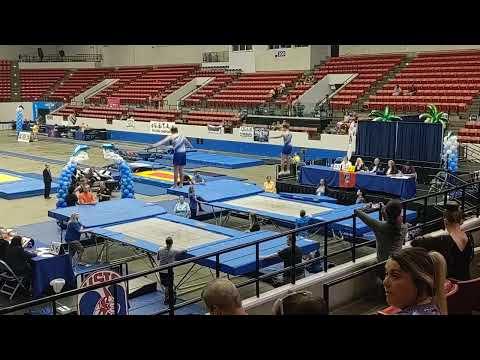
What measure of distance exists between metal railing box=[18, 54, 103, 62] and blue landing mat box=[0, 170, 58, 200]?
2592cm

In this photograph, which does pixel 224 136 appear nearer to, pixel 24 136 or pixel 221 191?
pixel 24 136

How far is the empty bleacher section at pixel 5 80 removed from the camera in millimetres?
40531

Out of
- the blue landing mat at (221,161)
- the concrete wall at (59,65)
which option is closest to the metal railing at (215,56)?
the concrete wall at (59,65)

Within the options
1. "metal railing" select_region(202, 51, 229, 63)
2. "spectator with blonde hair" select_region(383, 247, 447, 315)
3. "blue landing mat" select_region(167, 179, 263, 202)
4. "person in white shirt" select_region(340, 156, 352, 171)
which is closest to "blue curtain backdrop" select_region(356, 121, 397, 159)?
"person in white shirt" select_region(340, 156, 352, 171)

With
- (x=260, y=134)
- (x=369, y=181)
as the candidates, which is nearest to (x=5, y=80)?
(x=260, y=134)

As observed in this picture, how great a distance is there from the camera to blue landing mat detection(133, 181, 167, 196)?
55.6 ft

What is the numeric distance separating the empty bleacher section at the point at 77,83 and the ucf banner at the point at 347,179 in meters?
28.6

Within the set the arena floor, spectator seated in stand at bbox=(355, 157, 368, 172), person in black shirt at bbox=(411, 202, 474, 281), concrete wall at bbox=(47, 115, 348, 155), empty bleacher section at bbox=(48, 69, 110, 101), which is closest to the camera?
person in black shirt at bbox=(411, 202, 474, 281)

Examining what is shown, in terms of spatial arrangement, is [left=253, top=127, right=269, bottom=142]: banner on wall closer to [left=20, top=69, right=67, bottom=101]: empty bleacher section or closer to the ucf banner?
the ucf banner
